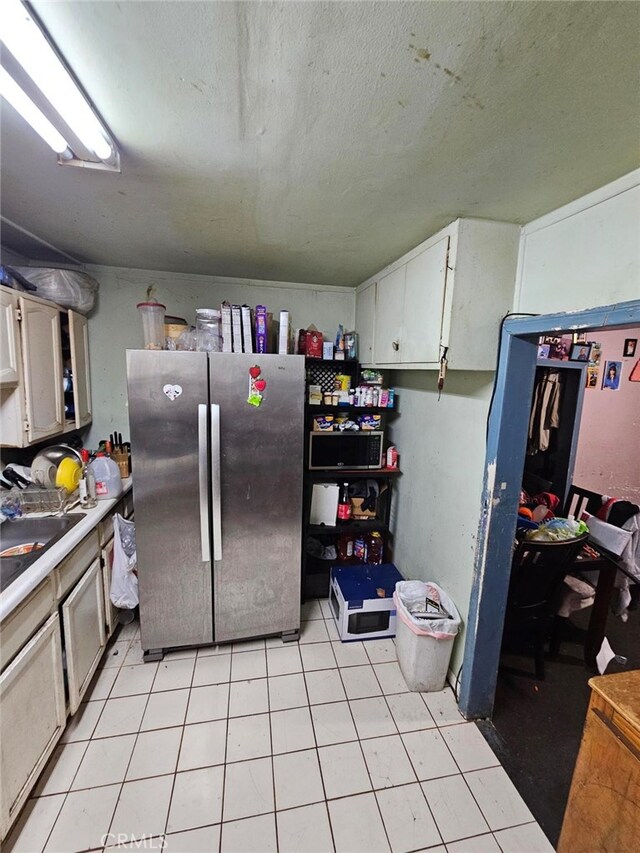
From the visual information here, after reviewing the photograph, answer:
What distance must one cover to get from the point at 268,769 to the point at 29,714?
96 centimetres

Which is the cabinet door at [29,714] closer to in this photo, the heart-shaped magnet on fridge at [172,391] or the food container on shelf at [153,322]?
the heart-shaped magnet on fridge at [172,391]

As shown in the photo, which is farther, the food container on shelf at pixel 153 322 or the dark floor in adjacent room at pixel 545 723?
the food container on shelf at pixel 153 322

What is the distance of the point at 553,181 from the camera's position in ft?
3.76

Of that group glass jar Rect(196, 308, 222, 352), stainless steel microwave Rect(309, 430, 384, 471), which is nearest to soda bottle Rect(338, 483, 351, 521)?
stainless steel microwave Rect(309, 430, 384, 471)

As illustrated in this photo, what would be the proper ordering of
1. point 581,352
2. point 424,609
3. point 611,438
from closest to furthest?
1. point 424,609
2. point 581,352
3. point 611,438

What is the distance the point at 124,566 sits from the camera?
6.58 feet

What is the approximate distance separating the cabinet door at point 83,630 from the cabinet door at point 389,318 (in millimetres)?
2014

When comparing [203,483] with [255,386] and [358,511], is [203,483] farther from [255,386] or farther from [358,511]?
[358,511]

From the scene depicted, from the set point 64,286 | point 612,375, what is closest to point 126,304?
point 64,286

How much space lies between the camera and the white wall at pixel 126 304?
2447 millimetres

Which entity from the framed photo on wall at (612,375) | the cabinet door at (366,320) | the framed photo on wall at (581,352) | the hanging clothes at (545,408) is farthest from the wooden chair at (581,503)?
the cabinet door at (366,320)

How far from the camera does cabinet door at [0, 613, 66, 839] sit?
3.81ft

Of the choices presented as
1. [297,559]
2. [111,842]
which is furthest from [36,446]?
[111,842]

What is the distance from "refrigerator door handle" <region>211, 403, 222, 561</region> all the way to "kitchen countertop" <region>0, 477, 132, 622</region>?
588 mm
